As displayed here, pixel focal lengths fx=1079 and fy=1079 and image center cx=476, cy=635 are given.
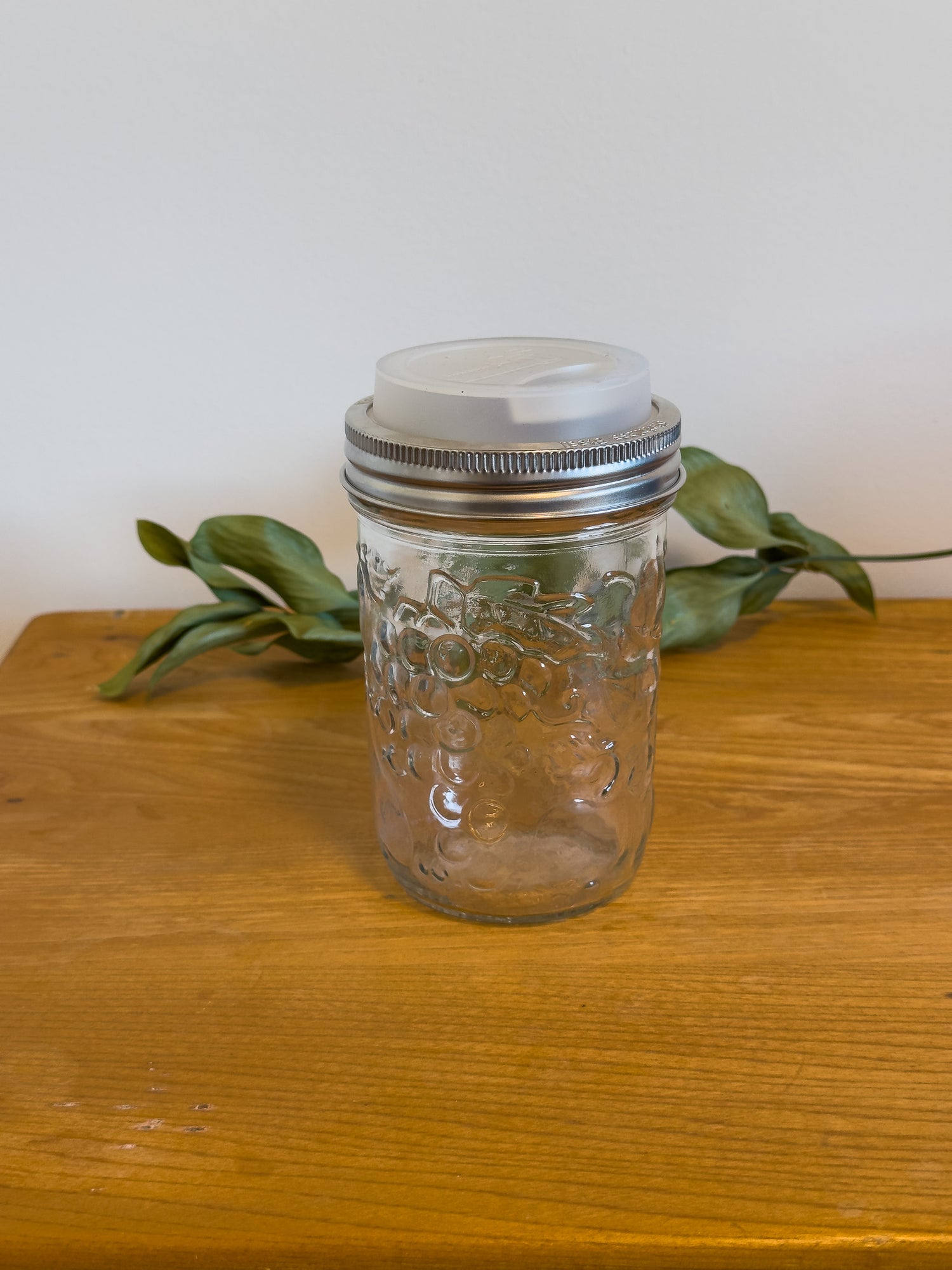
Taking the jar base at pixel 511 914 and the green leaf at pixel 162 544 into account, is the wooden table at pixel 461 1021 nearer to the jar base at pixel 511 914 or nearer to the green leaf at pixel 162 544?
the jar base at pixel 511 914

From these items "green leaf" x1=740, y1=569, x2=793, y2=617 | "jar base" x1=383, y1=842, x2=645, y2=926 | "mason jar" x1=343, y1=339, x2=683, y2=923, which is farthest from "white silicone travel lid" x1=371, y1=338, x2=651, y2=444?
"green leaf" x1=740, y1=569, x2=793, y2=617

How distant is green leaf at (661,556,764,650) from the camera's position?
75 centimetres

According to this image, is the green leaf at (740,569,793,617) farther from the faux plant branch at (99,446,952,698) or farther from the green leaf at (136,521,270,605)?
the green leaf at (136,521,270,605)

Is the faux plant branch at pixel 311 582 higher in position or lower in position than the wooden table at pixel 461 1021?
higher

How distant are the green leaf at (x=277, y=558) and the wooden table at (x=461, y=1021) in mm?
96

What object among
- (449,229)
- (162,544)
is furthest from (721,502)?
(162,544)

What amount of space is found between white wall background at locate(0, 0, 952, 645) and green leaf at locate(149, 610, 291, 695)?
0.14 m

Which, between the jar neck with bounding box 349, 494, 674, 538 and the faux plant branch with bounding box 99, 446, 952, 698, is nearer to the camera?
the jar neck with bounding box 349, 494, 674, 538

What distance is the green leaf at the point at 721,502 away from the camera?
741 mm

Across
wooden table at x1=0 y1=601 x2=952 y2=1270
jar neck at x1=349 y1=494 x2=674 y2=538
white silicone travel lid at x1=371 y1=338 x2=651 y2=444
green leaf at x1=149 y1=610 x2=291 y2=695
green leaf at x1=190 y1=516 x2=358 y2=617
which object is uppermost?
A: white silicone travel lid at x1=371 y1=338 x2=651 y2=444

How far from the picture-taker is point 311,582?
746mm

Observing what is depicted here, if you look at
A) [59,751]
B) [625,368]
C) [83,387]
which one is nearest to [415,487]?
[625,368]

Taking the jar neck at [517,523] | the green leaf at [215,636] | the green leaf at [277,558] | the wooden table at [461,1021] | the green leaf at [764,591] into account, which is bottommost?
the wooden table at [461,1021]

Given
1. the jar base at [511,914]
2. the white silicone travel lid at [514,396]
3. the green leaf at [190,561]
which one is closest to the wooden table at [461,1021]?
the jar base at [511,914]
